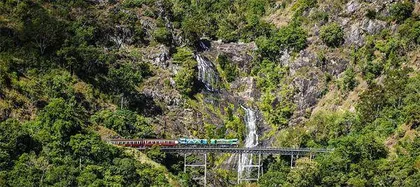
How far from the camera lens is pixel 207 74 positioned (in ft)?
540

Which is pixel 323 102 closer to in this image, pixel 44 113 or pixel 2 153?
pixel 44 113

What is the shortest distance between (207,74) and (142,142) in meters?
48.0

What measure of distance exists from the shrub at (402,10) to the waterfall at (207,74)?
162ft

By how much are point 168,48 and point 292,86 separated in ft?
112

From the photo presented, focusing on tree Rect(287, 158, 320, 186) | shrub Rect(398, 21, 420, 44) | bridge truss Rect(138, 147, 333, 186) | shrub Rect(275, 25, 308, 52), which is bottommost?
tree Rect(287, 158, 320, 186)

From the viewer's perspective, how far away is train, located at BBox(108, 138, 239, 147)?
119 metres

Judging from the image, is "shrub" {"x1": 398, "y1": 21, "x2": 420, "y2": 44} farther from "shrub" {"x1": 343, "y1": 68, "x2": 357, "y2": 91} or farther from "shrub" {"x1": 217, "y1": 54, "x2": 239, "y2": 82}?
"shrub" {"x1": 217, "y1": 54, "x2": 239, "y2": 82}

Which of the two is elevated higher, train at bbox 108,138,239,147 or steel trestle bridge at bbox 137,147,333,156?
train at bbox 108,138,239,147

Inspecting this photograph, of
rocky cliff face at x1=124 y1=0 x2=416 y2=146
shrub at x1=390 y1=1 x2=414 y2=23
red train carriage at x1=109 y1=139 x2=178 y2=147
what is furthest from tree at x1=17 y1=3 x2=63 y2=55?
shrub at x1=390 y1=1 x2=414 y2=23

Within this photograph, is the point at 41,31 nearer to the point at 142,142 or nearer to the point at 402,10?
the point at 142,142

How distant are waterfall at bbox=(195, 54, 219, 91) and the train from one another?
2620 centimetres

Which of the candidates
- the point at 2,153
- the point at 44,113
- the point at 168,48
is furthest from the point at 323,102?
the point at 2,153

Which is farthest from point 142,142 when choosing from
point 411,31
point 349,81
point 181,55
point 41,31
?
point 411,31

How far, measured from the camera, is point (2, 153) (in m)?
99.8
